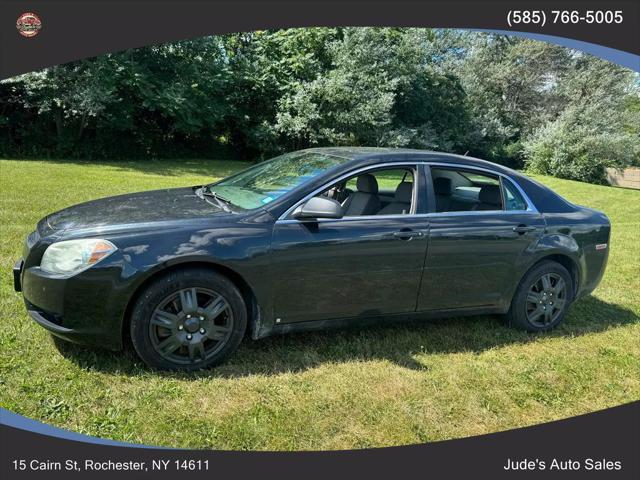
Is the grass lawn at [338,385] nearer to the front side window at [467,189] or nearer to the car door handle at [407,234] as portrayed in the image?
the car door handle at [407,234]

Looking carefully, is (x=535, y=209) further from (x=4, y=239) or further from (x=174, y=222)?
(x=4, y=239)

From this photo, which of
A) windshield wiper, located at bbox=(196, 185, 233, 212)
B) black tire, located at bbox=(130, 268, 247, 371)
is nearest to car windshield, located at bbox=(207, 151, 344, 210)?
windshield wiper, located at bbox=(196, 185, 233, 212)

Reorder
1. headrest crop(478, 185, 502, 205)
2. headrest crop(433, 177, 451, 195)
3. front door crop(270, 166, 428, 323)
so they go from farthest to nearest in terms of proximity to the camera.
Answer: headrest crop(478, 185, 502, 205) < headrest crop(433, 177, 451, 195) < front door crop(270, 166, 428, 323)

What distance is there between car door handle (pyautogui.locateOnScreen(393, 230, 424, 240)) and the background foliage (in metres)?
18.0

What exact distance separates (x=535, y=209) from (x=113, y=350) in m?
3.74

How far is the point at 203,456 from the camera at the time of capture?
9.55ft

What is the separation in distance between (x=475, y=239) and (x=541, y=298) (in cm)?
105

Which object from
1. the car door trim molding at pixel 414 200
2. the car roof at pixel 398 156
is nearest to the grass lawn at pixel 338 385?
the car door trim molding at pixel 414 200

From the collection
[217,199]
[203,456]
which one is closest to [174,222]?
[217,199]

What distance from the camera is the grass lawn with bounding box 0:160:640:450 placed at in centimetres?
313

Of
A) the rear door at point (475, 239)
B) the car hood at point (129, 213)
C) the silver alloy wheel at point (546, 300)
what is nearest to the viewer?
the car hood at point (129, 213)

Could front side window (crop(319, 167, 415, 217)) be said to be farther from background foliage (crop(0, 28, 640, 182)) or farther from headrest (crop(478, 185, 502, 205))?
background foliage (crop(0, 28, 640, 182))

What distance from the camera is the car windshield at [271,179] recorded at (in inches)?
159

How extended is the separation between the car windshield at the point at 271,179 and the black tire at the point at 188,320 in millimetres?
716
